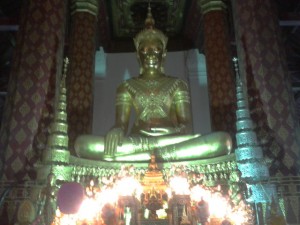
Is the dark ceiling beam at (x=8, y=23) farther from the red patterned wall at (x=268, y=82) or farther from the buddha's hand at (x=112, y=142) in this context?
the red patterned wall at (x=268, y=82)

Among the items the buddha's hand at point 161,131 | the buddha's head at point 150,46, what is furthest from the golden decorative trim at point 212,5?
the buddha's hand at point 161,131

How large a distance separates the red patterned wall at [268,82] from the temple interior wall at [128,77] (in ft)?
8.22

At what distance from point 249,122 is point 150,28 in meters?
2.55

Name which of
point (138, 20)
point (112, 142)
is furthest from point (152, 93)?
point (138, 20)

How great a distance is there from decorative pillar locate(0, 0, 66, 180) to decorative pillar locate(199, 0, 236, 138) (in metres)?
2.38

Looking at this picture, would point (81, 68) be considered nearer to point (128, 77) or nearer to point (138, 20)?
point (128, 77)

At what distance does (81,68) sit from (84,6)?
3.59 ft

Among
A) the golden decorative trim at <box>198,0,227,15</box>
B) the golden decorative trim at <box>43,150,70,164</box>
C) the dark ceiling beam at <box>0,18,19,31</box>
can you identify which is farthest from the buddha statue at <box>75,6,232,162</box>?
the dark ceiling beam at <box>0,18,19,31</box>

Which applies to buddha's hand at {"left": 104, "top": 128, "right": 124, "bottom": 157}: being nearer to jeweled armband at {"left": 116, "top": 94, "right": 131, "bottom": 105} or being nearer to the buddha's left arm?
jeweled armband at {"left": 116, "top": 94, "right": 131, "bottom": 105}

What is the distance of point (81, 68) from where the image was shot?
6000 millimetres

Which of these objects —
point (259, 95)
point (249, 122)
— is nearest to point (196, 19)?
point (259, 95)

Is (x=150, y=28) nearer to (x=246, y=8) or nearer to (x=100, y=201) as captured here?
(x=246, y=8)

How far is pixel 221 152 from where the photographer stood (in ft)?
12.7

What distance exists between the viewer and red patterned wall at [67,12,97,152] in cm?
570
